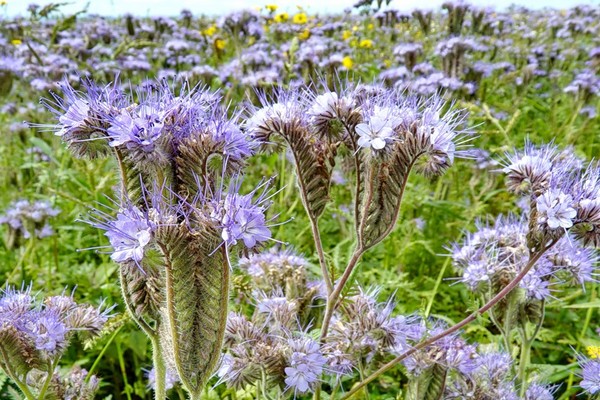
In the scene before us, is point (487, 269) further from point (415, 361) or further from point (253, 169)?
point (253, 169)

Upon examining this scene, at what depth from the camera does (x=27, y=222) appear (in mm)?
3422

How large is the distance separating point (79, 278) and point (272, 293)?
70.5 inches

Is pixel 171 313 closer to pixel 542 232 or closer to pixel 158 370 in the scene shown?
pixel 158 370

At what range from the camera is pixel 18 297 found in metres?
1.77

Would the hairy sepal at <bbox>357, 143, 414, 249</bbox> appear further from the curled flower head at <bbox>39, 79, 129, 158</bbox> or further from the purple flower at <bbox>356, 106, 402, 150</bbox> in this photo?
the curled flower head at <bbox>39, 79, 129, 158</bbox>

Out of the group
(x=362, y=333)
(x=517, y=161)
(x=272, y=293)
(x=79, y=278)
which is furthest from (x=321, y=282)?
(x=79, y=278)

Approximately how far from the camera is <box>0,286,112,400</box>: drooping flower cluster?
1.61 metres

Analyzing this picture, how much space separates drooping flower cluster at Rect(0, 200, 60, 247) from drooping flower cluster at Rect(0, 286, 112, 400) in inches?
68.5

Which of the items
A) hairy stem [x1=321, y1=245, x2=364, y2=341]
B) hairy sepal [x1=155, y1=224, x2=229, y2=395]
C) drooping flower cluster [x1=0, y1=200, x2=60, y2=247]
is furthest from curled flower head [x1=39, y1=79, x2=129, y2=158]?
drooping flower cluster [x1=0, y1=200, x2=60, y2=247]

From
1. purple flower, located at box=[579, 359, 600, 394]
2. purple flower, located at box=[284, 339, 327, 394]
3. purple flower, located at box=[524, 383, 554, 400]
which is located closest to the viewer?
purple flower, located at box=[284, 339, 327, 394]

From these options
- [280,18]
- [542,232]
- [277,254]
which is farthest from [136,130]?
[280,18]

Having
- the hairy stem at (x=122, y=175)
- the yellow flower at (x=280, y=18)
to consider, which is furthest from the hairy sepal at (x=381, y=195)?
the yellow flower at (x=280, y=18)

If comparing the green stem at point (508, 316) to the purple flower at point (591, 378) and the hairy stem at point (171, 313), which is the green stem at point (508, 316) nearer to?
the purple flower at point (591, 378)

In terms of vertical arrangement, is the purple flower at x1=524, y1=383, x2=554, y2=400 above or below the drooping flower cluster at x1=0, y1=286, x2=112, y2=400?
below
